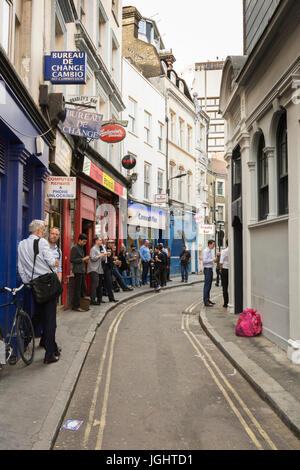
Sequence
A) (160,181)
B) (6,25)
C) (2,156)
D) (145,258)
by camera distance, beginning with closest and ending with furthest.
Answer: (2,156), (6,25), (145,258), (160,181)

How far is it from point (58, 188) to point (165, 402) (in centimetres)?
598

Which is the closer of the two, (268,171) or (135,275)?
(268,171)

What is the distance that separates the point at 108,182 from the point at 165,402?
42.6 feet

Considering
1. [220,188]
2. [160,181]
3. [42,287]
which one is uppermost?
[220,188]

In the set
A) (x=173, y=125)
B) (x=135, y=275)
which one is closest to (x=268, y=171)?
(x=135, y=275)

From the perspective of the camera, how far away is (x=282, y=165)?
8.18 m

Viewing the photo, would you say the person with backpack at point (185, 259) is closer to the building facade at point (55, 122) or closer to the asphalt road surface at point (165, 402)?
the building facade at point (55, 122)

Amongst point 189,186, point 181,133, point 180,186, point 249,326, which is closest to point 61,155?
point 249,326

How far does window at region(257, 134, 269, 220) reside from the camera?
366 inches

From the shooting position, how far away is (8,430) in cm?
406

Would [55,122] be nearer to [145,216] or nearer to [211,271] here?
[211,271]

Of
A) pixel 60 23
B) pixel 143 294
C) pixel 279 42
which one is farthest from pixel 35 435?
pixel 143 294

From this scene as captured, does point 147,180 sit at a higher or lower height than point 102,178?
higher

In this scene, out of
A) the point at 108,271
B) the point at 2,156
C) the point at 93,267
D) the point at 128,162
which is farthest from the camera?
the point at 128,162
